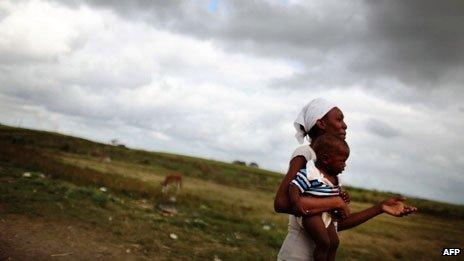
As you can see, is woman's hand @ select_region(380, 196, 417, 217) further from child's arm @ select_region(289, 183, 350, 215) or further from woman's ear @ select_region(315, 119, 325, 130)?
woman's ear @ select_region(315, 119, 325, 130)

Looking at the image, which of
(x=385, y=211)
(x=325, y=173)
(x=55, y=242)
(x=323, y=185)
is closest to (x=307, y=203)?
(x=323, y=185)

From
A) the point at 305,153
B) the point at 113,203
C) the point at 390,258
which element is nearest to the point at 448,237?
the point at 390,258

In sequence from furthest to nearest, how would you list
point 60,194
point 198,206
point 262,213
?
1. point 262,213
2. point 198,206
3. point 60,194

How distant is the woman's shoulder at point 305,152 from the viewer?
281 cm

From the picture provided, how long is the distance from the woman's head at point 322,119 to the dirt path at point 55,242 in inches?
213

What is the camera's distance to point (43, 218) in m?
8.53

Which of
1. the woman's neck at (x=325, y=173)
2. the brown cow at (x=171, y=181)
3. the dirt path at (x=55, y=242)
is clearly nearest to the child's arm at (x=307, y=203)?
the woman's neck at (x=325, y=173)

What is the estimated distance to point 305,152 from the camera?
282cm

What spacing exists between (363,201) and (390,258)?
27.0 meters

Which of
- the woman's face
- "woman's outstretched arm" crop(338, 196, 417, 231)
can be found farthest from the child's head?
"woman's outstretched arm" crop(338, 196, 417, 231)

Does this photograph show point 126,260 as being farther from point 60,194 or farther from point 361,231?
point 361,231

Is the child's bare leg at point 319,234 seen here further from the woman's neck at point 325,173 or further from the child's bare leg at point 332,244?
the woman's neck at point 325,173

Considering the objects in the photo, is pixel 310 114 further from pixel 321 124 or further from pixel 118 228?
pixel 118 228

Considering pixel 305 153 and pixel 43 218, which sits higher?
pixel 305 153
